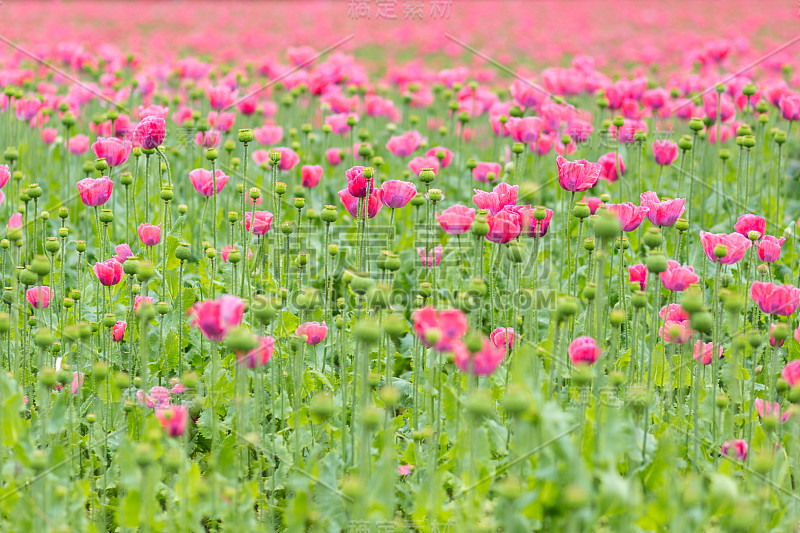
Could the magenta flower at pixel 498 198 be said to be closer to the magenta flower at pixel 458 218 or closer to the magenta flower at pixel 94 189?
the magenta flower at pixel 458 218

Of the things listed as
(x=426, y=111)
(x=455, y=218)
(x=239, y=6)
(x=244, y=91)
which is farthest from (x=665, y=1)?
(x=455, y=218)

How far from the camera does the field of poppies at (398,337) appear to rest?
2285 mm

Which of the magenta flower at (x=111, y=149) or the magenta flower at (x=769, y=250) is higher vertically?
the magenta flower at (x=111, y=149)

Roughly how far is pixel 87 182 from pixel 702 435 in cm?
236

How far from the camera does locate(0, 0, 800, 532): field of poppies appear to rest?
229cm

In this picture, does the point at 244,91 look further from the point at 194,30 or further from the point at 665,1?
the point at 665,1

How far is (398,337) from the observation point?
3.80 m

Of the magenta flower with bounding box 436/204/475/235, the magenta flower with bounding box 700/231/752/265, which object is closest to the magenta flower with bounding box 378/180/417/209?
the magenta flower with bounding box 436/204/475/235

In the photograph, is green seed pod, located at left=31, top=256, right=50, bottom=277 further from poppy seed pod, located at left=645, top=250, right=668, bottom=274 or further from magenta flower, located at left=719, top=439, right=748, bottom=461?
magenta flower, located at left=719, top=439, right=748, bottom=461

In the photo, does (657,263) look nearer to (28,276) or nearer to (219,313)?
(219,313)

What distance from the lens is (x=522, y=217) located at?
2906 mm

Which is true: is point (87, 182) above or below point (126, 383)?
above

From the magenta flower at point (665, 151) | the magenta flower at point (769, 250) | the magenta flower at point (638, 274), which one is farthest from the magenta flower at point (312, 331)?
the magenta flower at point (665, 151)

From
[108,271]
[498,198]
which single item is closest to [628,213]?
[498,198]
